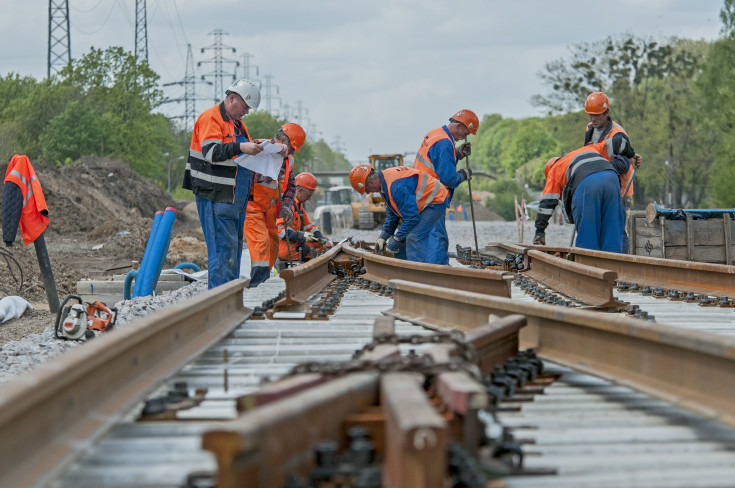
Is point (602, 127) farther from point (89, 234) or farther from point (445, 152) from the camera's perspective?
point (89, 234)

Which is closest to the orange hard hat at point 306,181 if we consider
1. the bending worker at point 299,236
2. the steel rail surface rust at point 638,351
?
the bending worker at point 299,236

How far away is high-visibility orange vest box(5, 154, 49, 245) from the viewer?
11.4 meters

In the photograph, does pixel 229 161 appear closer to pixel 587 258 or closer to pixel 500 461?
pixel 587 258

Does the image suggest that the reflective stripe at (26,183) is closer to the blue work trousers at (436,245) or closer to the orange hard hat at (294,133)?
the orange hard hat at (294,133)

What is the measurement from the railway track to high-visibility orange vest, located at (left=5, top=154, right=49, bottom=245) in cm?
658

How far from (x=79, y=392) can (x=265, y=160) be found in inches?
225

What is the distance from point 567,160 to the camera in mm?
10758

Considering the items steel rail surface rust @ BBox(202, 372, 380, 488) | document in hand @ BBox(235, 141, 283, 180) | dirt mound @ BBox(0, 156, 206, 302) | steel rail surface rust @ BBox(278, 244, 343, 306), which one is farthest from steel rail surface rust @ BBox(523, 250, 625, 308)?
dirt mound @ BBox(0, 156, 206, 302)

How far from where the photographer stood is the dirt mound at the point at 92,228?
61.8 ft

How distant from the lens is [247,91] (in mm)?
8516

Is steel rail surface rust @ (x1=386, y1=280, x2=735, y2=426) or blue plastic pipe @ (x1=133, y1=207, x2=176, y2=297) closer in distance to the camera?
steel rail surface rust @ (x1=386, y1=280, x2=735, y2=426)

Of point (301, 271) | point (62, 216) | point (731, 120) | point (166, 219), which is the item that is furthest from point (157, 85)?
point (301, 271)

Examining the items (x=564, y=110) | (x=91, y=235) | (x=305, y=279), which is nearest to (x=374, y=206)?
(x=91, y=235)

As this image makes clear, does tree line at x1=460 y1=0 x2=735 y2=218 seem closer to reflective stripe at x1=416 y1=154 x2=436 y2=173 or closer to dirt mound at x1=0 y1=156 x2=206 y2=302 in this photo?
dirt mound at x1=0 y1=156 x2=206 y2=302
